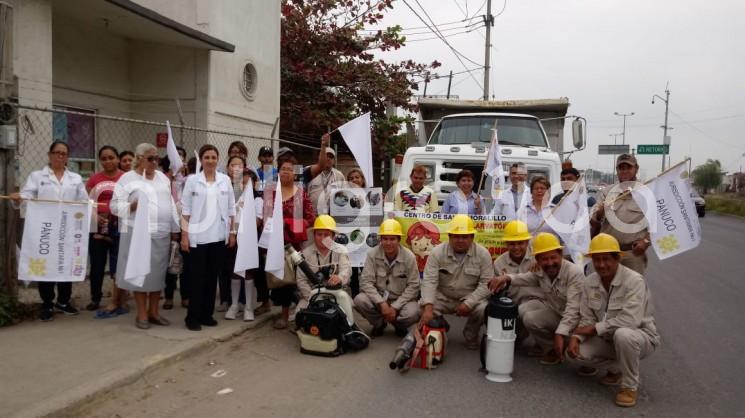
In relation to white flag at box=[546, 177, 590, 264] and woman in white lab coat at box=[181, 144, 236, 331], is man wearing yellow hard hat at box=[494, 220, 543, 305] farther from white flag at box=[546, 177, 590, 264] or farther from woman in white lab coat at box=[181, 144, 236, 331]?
woman in white lab coat at box=[181, 144, 236, 331]

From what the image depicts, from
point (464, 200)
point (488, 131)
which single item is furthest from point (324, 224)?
point (488, 131)

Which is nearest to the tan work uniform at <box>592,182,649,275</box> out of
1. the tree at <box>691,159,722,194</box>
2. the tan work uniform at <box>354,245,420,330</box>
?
the tan work uniform at <box>354,245,420,330</box>

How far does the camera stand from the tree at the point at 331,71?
50.6ft

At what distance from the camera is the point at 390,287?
6.29 meters

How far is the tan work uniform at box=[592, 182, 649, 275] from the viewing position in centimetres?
589

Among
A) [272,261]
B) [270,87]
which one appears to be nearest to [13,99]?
[272,261]

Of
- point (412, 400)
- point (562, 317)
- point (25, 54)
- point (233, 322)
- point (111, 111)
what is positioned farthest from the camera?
point (111, 111)

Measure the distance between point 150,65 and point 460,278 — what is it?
765 cm

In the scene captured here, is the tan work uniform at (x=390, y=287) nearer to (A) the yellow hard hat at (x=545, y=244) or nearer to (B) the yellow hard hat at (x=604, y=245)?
(A) the yellow hard hat at (x=545, y=244)

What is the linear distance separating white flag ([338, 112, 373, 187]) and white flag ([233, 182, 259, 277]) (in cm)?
141

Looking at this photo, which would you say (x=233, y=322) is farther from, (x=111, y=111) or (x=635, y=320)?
(x=111, y=111)

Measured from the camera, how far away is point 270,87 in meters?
12.9

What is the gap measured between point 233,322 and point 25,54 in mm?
4156

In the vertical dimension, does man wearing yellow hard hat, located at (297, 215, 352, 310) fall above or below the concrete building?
below
